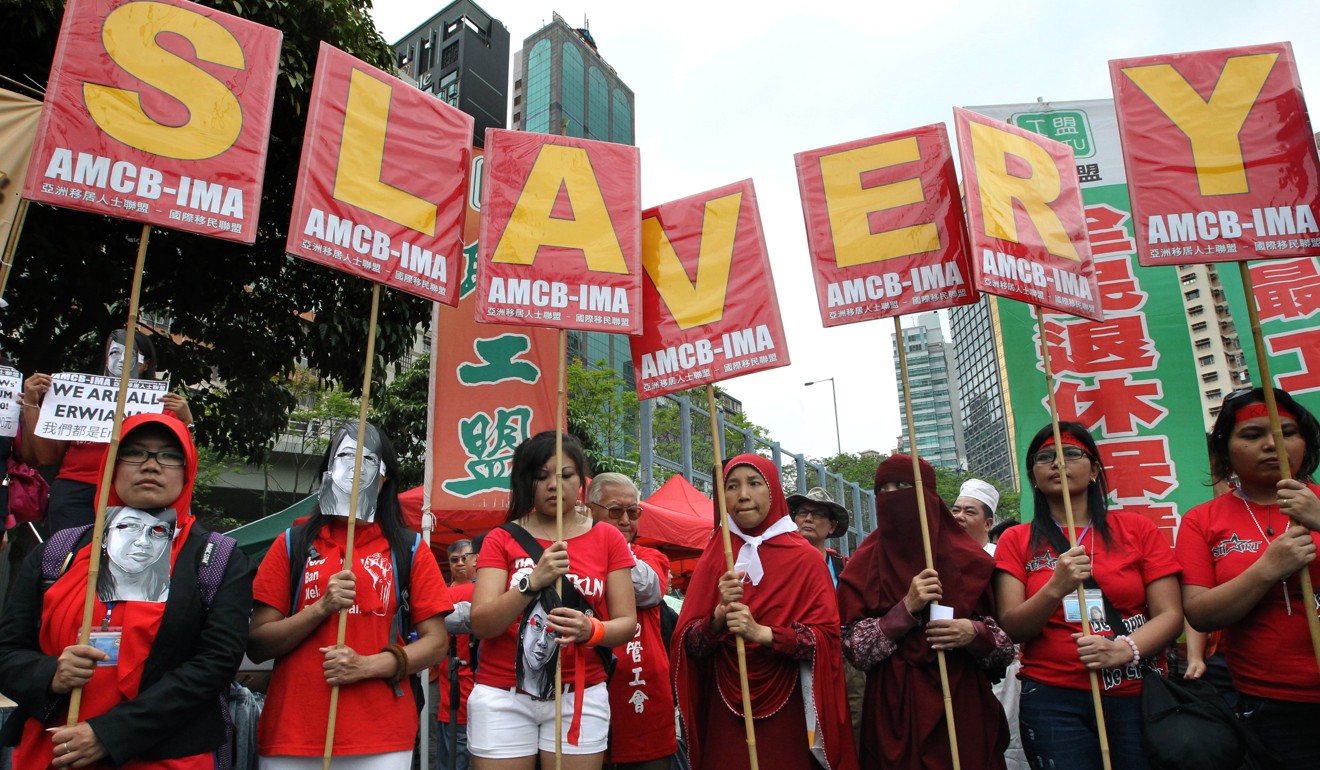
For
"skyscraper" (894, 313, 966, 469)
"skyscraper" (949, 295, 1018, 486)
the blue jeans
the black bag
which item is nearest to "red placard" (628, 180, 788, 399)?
the blue jeans

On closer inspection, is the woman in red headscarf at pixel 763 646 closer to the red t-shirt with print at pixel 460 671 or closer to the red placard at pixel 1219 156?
the red t-shirt with print at pixel 460 671

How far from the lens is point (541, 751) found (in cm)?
313

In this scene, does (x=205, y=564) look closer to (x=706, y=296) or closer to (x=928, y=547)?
(x=706, y=296)

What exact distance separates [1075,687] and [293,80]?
6.24 meters

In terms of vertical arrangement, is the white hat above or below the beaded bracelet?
above

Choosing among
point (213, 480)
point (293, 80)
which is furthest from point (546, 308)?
point (213, 480)

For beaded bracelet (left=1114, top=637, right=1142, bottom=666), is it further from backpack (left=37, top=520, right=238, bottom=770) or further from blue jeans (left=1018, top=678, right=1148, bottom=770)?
backpack (left=37, top=520, right=238, bottom=770)

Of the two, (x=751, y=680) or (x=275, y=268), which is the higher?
(x=275, y=268)

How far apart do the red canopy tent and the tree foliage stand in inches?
68.8

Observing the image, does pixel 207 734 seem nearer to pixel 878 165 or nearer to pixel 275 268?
pixel 878 165

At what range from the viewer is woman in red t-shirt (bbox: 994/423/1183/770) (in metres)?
3.05

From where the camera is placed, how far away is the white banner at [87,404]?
3.22m

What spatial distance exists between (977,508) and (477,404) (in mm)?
3407

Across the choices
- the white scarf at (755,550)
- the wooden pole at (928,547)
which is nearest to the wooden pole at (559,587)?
the white scarf at (755,550)
